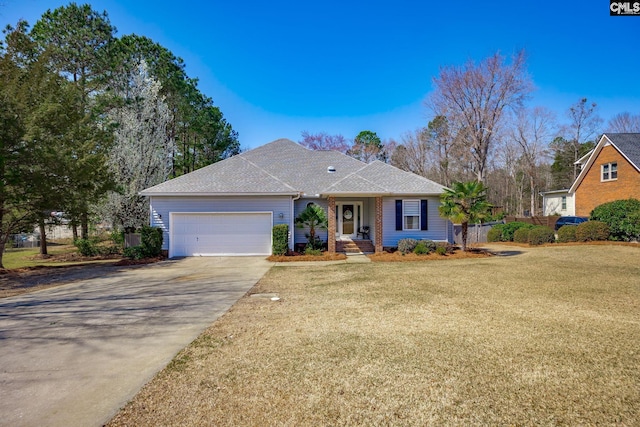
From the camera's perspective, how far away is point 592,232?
16.3 metres

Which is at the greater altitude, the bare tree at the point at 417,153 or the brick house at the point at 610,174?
the bare tree at the point at 417,153

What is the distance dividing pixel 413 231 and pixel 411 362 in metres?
12.2

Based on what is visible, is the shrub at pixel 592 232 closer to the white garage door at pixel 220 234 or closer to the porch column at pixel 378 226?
the porch column at pixel 378 226

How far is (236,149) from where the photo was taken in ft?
101

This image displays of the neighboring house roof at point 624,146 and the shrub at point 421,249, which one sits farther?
the neighboring house roof at point 624,146

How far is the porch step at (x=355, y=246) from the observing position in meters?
15.6

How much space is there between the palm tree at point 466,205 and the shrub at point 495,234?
7.62 meters

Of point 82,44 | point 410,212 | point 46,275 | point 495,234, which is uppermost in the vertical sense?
point 82,44

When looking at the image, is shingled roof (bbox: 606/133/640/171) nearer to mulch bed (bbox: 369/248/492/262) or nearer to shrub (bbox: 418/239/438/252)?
mulch bed (bbox: 369/248/492/262)

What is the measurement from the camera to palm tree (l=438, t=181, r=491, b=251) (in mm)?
13398

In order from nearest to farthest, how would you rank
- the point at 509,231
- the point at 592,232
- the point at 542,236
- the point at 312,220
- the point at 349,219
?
1. the point at 312,220
2. the point at 592,232
3. the point at 542,236
4. the point at 349,219
5. the point at 509,231

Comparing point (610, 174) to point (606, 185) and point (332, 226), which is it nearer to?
point (606, 185)

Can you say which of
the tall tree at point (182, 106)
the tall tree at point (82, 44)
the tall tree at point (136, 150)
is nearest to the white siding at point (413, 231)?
the tall tree at point (136, 150)

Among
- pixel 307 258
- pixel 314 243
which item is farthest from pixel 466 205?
pixel 307 258
